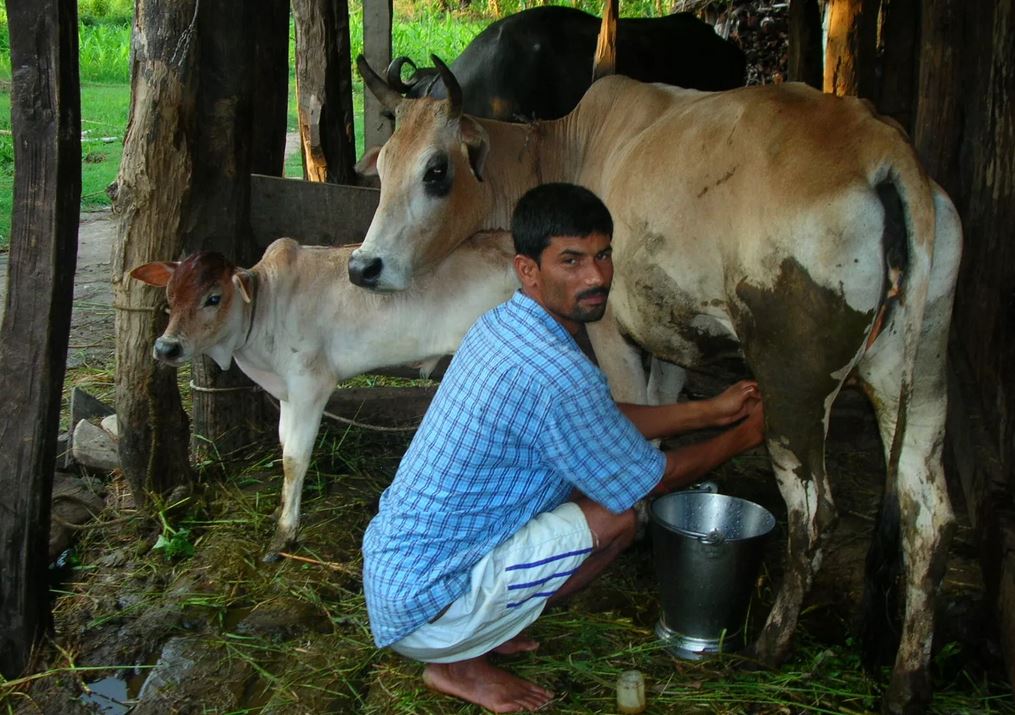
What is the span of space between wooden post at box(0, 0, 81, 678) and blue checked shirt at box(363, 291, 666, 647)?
1413 mm

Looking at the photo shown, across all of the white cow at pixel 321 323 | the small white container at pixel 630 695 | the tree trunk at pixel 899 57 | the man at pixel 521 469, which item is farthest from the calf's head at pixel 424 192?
the tree trunk at pixel 899 57

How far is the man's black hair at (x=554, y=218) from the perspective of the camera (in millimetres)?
2801

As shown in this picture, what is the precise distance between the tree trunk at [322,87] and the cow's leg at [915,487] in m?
4.81

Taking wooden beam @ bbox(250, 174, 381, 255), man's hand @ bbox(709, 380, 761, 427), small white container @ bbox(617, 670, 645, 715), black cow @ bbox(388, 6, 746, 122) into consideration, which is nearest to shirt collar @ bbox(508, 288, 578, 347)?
man's hand @ bbox(709, 380, 761, 427)

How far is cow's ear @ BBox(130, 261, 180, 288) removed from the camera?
4.05m

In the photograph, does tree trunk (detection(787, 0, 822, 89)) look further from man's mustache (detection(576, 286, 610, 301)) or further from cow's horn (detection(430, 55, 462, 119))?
man's mustache (detection(576, 286, 610, 301))

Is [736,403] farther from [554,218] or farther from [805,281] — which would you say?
[554,218]

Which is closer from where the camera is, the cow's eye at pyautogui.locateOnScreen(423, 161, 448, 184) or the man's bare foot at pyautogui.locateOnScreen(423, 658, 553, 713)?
the man's bare foot at pyautogui.locateOnScreen(423, 658, 553, 713)

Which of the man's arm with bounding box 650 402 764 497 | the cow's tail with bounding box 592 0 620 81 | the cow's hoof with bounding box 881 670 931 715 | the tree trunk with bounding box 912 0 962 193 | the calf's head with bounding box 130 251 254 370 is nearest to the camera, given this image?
the man's arm with bounding box 650 402 764 497

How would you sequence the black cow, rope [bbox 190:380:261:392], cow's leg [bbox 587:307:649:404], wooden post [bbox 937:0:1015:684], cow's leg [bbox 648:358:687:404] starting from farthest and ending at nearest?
the black cow → rope [bbox 190:380:261:392] → cow's leg [bbox 648:358:687:404] → cow's leg [bbox 587:307:649:404] → wooden post [bbox 937:0:1015:684]

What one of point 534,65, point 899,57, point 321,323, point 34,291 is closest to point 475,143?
point 321,323

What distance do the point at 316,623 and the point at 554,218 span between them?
1.95 meters

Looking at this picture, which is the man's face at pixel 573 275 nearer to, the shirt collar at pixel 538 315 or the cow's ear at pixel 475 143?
the shirt collar at pixel 538 315

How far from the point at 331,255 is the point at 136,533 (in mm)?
1545
